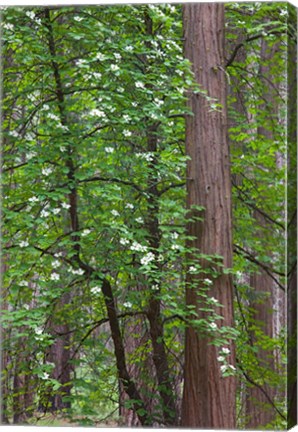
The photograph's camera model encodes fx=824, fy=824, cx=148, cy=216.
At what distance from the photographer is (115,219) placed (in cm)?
475

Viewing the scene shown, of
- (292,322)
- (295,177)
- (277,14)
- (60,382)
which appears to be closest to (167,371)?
(60,382)

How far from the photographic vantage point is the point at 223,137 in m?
4.87

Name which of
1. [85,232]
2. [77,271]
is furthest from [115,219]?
[77,271]

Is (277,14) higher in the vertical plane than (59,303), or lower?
higher

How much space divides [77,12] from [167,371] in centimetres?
219

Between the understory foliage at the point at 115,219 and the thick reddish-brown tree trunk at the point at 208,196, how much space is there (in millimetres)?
55

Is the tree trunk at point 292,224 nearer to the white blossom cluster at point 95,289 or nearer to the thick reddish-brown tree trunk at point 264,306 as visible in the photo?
the thick reddish-brown tree trunk at point 264,306

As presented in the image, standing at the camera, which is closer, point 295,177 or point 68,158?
point 295,177

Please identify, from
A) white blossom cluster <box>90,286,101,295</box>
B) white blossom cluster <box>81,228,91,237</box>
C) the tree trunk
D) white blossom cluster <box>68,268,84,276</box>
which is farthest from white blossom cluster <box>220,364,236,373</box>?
white blossom cluster <box>81,228,91,237</box>

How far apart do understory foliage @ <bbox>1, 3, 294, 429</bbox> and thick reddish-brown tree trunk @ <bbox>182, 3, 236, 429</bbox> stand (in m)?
0.05

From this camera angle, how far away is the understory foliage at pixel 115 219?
473 cm

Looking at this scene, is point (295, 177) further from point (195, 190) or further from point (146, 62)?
point (146, 62)

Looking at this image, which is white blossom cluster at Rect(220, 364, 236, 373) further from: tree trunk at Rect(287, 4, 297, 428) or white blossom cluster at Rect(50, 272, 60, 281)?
white blossom cluster at Rect(50, 272, 60, 281)

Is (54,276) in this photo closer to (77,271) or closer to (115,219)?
(77,271)
